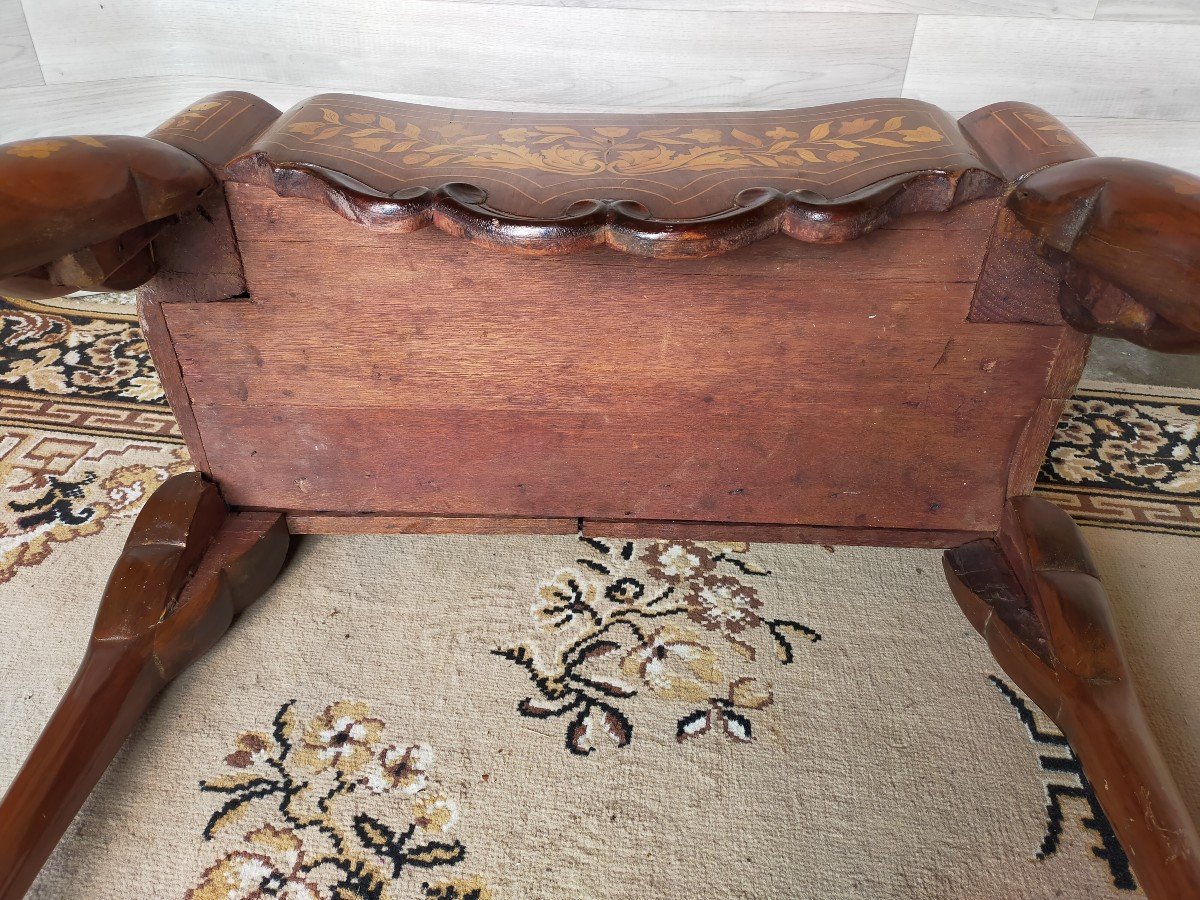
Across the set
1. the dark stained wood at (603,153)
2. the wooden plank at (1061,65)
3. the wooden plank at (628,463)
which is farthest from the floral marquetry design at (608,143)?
the wooden plank at (1061,65)

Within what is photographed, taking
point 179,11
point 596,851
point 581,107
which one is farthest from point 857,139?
point 179,11

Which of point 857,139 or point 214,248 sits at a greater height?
point 857,139

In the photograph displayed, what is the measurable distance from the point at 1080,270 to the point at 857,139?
266mm

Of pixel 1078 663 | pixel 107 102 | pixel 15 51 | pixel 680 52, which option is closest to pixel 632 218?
pixel 1078 663

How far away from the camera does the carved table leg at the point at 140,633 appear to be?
82 cm

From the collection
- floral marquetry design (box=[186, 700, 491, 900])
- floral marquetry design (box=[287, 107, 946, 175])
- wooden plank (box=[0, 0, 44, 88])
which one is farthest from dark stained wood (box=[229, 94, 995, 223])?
wooden plank (box=[0, 0, 44, 88])

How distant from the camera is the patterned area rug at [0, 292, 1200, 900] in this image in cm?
87

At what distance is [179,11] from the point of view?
4.86 feet

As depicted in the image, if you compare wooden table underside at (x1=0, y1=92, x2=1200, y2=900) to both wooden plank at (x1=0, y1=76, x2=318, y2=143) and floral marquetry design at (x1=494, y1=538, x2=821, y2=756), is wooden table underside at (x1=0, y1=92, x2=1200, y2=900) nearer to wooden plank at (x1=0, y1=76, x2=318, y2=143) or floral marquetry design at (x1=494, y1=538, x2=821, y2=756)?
floral marquetry design at (x1=494, y1=538, x2=821, y2=756)

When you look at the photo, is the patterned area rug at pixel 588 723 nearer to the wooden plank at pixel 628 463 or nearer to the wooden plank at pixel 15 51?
the wooden plank at pixel 628 463

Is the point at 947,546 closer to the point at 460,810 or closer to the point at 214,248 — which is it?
the point at 460,810

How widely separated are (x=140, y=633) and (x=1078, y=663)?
1.02 metres

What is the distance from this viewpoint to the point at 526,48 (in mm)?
1453

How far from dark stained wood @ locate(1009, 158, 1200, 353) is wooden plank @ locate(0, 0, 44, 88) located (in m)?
1.64
